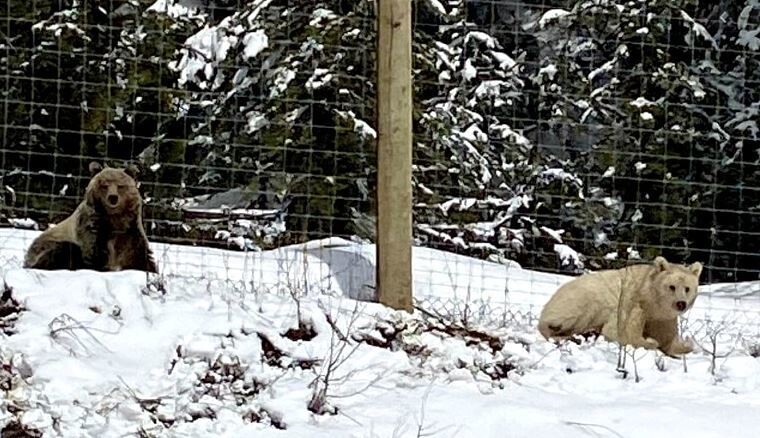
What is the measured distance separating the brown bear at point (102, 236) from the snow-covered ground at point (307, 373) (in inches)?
44.9

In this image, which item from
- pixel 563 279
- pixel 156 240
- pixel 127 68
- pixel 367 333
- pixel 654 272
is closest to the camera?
pixel 367 333

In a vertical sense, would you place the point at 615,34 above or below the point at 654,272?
above

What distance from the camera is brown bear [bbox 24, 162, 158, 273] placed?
25.2 ft

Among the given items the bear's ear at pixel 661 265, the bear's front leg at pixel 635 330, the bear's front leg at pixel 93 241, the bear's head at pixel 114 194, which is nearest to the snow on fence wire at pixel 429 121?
the bear's head at pixel 114 194

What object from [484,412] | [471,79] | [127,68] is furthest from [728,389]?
[127,68]

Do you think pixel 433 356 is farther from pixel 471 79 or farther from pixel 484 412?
pixel 471 79

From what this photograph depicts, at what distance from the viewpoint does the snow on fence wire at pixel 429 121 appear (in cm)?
1183

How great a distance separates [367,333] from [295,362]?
54 cm

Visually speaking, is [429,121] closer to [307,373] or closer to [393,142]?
[393,142]

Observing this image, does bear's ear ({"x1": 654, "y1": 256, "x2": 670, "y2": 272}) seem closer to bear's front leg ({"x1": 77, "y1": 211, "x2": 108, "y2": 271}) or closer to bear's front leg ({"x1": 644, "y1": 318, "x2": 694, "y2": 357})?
bear's front leg ({"x1": 644, "y1": 318, "x2": 694, "y2": 357})

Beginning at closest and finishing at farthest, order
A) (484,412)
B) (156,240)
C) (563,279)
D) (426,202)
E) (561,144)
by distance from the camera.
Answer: (484,412), (563,279), (156,240), (426,202), (561,144)

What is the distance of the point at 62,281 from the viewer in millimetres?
6070

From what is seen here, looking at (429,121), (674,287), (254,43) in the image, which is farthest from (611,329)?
(254,43)

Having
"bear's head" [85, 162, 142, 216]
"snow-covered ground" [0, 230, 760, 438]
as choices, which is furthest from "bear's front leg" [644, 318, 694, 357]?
"bear's head" [85, 162, 142, 216]
